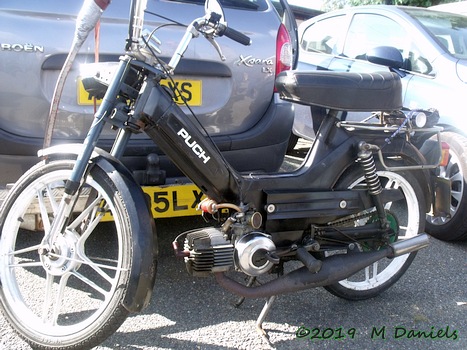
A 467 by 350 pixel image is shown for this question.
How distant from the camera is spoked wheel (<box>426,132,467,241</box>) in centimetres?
351

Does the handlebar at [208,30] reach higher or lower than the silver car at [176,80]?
higher

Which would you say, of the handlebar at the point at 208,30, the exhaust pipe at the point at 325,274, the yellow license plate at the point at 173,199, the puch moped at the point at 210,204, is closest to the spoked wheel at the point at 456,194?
the puch moped at the point at 210,204

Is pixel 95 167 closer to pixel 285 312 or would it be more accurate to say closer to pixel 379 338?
pixel 285 312

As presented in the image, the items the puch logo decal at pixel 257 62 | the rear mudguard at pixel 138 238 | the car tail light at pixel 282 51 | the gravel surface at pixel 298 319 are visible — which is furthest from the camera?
the car tail light at pixel 282 51

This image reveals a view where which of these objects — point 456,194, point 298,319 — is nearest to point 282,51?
point 298,319

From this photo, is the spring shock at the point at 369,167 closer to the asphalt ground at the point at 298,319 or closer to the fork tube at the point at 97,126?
the asphalt ground at the point at 298,319

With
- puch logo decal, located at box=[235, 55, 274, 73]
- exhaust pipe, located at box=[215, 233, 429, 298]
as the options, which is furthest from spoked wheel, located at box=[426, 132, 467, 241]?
puch logo decal, located at box=[235, 55, 274, 73]

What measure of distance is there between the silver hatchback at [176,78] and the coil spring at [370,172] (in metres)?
0.64

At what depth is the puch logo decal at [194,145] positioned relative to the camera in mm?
2245

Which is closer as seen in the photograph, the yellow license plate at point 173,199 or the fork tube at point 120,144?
the fork tube at point 120,144

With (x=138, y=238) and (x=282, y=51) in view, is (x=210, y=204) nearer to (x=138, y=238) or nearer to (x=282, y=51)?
(x=138, y=238)

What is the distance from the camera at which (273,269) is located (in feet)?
8.26

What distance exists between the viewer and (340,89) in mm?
2525

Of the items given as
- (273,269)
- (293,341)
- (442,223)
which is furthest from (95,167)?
(442,223)
